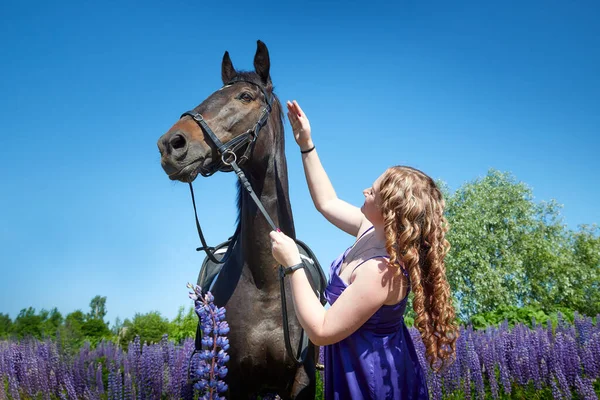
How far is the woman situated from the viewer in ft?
7.14

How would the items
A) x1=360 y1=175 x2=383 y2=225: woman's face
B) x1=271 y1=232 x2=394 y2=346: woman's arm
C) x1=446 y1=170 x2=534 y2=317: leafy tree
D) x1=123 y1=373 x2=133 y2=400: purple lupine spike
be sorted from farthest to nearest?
1. x1=446 y1=170 x2=534 y2=317: leafy tree
2. x1=123 y1=373 x2=133 y2=400: purple lupine spike
3. x1=360 y1=175 x2=383 y2=225: woman's face
4. x1=271 y1=232 x2=394 y2=346: woman's arm

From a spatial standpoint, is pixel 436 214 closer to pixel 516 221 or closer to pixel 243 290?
pixel 243 290

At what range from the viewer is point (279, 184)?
11.3ft

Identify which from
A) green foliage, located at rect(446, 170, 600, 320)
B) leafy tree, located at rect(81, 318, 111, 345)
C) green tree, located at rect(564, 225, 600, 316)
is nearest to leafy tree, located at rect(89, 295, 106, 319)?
leafy tree, located at rect(81, 318, 111, 345)

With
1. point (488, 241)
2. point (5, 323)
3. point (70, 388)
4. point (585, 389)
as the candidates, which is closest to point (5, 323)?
point (5, 323)

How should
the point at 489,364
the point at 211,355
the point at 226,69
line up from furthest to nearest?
the point at 489,364
the point at 226,69
the point at 211,355

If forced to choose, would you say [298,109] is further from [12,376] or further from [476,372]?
[12,376]

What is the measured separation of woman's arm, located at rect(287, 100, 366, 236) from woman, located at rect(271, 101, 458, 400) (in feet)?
1.81

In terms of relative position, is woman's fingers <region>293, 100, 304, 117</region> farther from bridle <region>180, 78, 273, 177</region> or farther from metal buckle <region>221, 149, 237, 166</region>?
metal buckle <region>221, 149, 237, 166</region>

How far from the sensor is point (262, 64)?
3.76m

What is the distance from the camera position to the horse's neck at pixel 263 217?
326 centimetres

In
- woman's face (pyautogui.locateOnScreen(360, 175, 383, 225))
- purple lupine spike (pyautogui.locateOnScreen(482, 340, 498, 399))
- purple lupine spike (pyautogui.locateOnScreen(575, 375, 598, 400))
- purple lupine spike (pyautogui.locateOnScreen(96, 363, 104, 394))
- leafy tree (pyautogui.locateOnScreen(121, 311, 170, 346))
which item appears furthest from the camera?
leafy tree (pyautogui.locateOnScreen(121, 311, 170, 346))

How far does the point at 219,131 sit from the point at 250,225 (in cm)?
70

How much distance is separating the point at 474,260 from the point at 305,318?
23.7m
